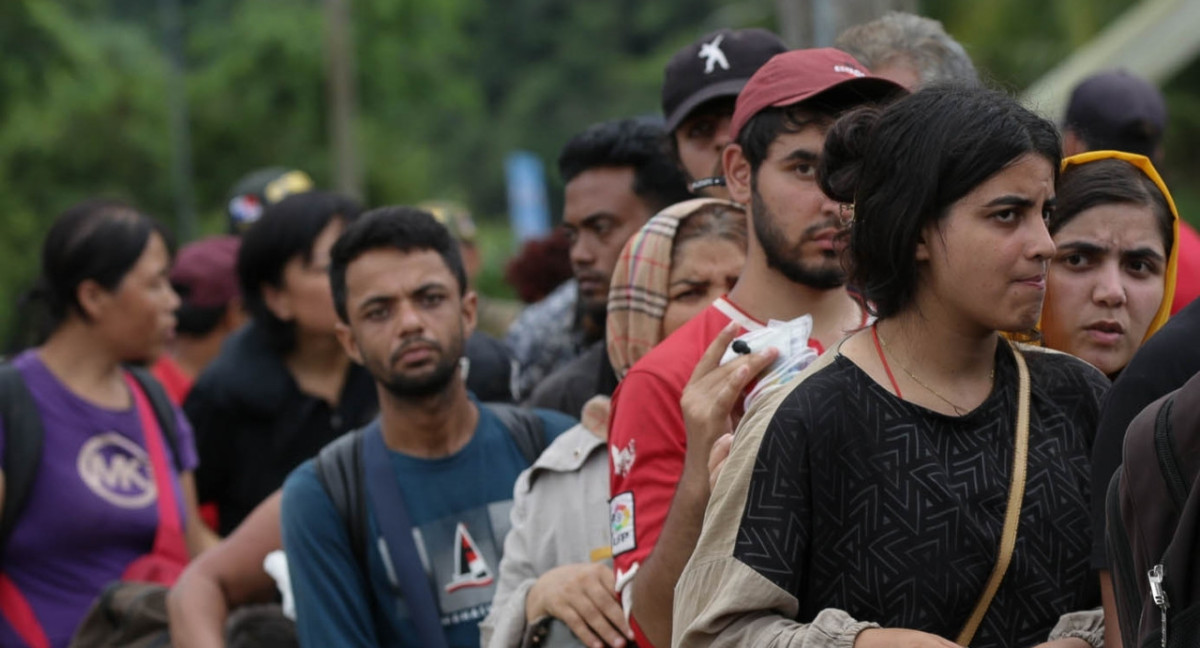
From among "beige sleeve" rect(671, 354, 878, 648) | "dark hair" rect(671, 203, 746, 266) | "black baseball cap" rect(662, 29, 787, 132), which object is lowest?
"beige sleeve" rect(671, 354, 878, 648)

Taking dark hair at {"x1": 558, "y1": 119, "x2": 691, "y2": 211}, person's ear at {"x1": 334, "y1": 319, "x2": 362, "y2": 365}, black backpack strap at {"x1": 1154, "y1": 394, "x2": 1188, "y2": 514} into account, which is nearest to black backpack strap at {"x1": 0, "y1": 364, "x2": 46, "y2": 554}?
person's ear at {"x1": 334, "y1": 319, "x2": 362, "y2": 365}

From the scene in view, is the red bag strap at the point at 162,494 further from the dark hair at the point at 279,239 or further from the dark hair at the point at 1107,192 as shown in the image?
the dark hair at the point at 1107,192

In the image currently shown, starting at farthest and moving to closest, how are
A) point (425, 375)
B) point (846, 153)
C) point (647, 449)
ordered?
point (425, 375) → point (647, 449) → point (846, 153)

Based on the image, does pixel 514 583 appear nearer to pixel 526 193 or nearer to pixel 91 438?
pixel 91 438

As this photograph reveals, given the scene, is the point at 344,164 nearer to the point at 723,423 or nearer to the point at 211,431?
the point at 211,431

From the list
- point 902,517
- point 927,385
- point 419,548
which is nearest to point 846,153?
point 927,385

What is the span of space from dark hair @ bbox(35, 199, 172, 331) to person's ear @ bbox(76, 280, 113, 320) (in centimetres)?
1

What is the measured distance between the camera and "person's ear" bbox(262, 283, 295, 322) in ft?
23.7

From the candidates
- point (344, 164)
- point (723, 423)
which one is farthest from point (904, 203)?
point (344, 164)

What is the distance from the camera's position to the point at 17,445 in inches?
249

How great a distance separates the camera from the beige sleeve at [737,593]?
3.18 m

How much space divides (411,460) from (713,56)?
4.77 ft

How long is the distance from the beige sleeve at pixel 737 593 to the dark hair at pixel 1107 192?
99 cm

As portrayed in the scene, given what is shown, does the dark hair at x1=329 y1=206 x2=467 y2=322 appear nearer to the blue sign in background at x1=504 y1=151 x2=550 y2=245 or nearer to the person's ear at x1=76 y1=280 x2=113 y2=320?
the person's ear at x1=76 y1=280 x2=113 y2=320
